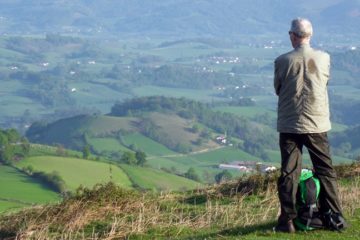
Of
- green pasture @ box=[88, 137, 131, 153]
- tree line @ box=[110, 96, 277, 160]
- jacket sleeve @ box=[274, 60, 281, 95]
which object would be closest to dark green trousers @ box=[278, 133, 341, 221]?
jacket sleeve @ box=[274, 60, 281, 95]

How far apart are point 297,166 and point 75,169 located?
140 ft

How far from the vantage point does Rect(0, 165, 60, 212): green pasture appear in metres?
36.5

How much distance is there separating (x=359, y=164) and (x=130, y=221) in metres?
5.12

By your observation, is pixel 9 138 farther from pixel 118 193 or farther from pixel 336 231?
pixel 336 231

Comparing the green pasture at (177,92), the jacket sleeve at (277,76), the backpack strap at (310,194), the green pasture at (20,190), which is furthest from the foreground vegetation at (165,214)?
the green pasture at (177,92)

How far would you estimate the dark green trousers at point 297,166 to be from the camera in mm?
7457

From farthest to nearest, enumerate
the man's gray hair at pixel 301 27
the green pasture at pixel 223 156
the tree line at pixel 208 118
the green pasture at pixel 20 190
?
the tree line at pixel 208 118 → the green pasture at pixel 223 156 → the green pasture at pixel 20 190 → the man's gray hair at pixel 301 27

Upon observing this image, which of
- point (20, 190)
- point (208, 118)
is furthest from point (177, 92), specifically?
point (20, 190)

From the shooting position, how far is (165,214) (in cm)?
1011

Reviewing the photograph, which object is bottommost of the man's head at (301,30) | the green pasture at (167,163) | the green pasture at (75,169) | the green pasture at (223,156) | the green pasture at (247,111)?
the green pasture at (223,156)

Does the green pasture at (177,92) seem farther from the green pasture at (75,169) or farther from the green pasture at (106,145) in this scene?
the green pasture at (75,169)

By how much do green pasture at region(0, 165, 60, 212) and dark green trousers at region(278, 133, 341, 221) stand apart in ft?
87.8

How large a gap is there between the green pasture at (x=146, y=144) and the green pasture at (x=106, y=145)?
4.94 ft

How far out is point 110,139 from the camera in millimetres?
81562
